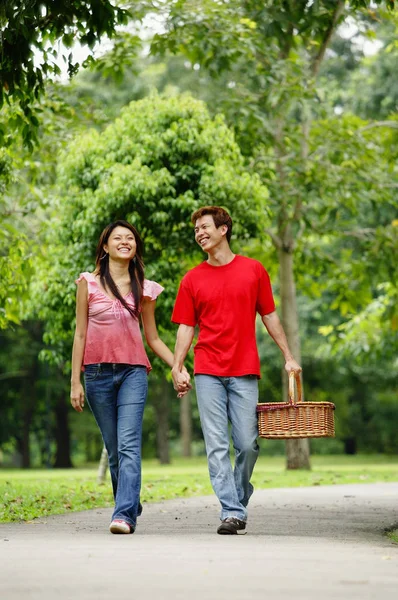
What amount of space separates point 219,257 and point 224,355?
72 cm

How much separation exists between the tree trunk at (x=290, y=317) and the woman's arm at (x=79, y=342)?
15.0 meters

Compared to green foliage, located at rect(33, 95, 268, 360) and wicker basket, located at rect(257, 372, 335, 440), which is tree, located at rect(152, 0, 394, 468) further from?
wicker basket, located at rect(257, 372, 335, 440)

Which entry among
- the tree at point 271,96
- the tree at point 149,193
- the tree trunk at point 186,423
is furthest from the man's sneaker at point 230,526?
the tree trunk at point 186,423

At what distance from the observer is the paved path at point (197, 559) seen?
204 inches

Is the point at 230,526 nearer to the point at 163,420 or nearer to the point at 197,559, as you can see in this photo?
the point at 197,559

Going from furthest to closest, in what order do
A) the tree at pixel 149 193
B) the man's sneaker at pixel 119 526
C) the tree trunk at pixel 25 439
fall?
the tree trunk at pixel 25 439, the tree at pixel 149 193, the man's sneaker at pixel 119 526

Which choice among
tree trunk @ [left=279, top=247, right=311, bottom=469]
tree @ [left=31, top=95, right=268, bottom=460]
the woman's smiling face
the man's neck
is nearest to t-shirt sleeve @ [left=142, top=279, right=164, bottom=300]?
the woman's smiling face

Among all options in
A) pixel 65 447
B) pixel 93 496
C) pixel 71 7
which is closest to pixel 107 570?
pixel 71 7

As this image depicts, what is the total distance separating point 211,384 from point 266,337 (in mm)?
31952

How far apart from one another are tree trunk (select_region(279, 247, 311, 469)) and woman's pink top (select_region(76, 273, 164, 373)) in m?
15.0

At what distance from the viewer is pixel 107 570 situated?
583cm

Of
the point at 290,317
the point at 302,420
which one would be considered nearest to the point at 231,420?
the point at 302,420

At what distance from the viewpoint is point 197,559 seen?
249 inches

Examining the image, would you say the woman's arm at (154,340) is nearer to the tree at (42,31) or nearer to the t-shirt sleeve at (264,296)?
the t-shirt sleeve at (264,296)
